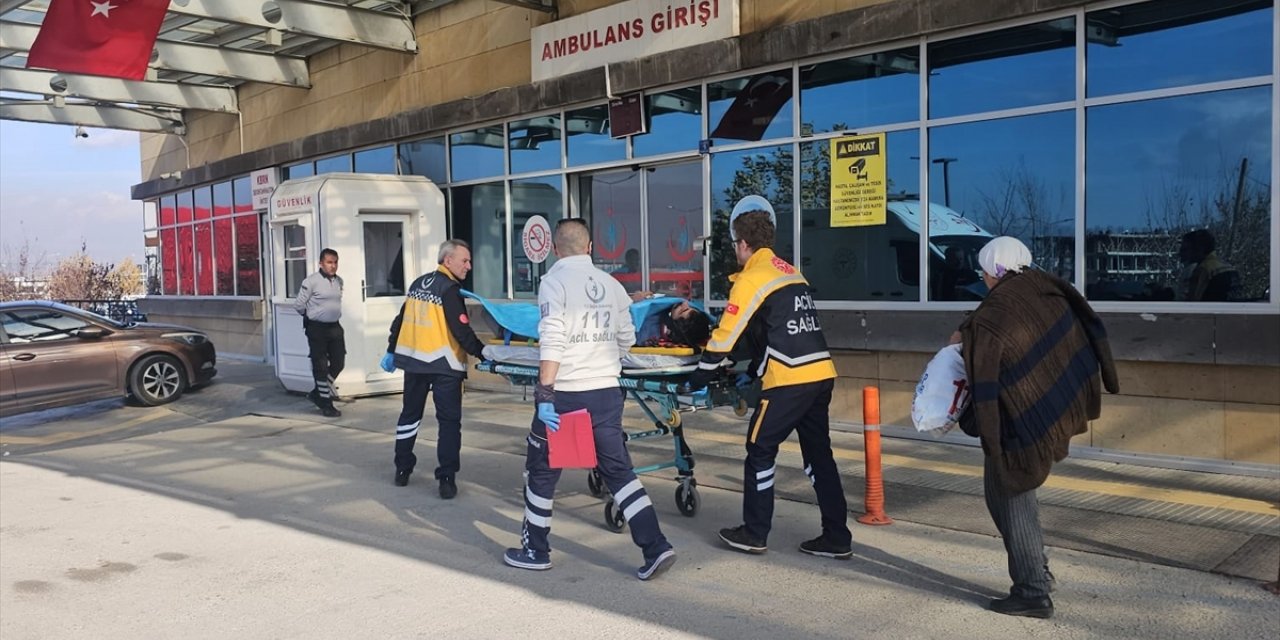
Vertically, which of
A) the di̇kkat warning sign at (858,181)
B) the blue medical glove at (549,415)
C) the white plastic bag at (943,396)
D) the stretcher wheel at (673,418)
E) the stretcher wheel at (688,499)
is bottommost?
the stretcher wheel at (688,499)

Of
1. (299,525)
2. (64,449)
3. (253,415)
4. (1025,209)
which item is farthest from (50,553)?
(1025,209)

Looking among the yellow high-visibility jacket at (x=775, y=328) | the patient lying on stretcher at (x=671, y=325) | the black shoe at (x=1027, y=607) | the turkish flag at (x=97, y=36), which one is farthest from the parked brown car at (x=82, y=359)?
the black shoe at (x=1027, y=607)

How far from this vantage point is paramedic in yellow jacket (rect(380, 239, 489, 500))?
7316 millimetres

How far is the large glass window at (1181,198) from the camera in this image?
7.22 m

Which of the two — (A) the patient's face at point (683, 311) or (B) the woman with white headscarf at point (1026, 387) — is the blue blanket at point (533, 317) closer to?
(A) the patient's face at point (683, 311)

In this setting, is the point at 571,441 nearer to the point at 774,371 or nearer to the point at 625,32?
the point at 774,371

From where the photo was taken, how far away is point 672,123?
11.1m

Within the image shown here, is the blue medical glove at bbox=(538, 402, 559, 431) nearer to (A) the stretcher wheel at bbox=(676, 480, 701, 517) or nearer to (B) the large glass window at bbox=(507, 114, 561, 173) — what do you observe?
(A) the stretcher wheel at bbox=(676, 480, 701, 517)

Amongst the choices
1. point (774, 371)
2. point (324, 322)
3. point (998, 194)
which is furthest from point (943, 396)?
point (324, 322)

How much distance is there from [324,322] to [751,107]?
5.46 m

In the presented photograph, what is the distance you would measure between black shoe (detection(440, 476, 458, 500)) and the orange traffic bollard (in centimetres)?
303

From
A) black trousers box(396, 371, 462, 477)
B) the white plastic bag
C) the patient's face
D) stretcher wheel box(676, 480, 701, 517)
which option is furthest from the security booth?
the white plastic bag

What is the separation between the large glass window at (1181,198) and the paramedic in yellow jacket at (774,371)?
3.54m

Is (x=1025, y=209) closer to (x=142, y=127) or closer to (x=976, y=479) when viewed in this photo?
(x=976, y=479)
